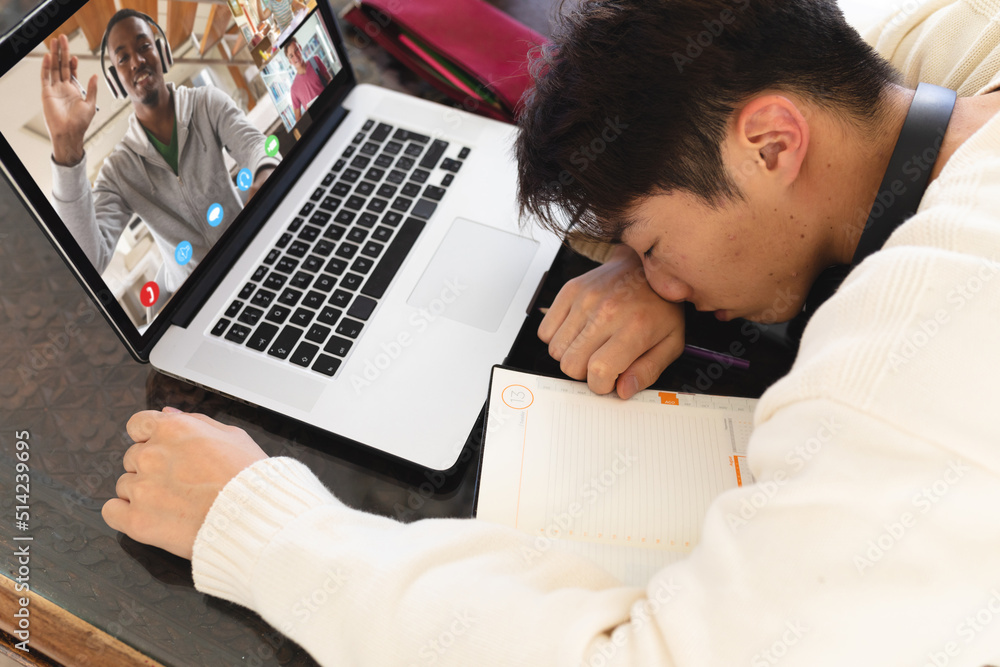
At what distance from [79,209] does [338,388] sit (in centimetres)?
29

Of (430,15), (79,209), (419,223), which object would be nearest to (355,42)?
(430,15)

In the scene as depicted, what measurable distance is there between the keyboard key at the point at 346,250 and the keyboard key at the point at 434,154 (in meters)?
0.16

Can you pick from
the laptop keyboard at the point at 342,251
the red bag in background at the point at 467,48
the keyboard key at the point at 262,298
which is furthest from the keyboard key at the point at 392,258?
the red bag in background at the point at 467,48

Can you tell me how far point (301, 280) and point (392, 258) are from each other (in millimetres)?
109

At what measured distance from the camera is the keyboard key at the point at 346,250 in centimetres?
82

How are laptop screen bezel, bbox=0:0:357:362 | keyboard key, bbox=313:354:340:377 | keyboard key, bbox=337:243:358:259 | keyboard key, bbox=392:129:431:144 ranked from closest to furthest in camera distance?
laptop screen bezel, bbox=0:0:357:362 → keyboard key, bbox=313:354:340:377 → keyboard key, bbox=337:243:358:259 → keyboard key, bbox=392:129:431:144

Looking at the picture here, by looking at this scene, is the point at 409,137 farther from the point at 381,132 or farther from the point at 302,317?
the point at 302,317

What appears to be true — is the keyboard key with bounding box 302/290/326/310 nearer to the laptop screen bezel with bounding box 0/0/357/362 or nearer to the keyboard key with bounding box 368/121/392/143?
the laptop screen bezel with bounding box 0/0/357/362

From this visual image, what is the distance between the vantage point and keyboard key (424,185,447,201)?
0.88 meters

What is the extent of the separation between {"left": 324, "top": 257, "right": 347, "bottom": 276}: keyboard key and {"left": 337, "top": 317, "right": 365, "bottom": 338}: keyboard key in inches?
2.9

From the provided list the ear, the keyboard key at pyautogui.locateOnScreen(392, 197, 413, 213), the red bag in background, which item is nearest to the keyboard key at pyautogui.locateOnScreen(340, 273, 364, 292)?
the keyboard key at pyautogui.locateOnScreen(392, 197, 413, 213)

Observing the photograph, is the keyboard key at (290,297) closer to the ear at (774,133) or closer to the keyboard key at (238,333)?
the keyboard key at (238,333)

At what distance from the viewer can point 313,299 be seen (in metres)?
0.78

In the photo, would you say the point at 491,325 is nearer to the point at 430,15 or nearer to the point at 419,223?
the point at 419,223
